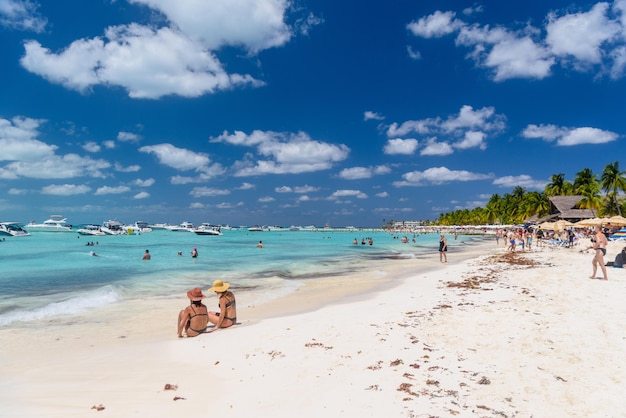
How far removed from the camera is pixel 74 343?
9.05 meters

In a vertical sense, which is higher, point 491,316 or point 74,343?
point 491,316

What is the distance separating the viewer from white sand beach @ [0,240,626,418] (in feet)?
16.5

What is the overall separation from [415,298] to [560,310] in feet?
13.9

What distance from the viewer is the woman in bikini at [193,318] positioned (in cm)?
897

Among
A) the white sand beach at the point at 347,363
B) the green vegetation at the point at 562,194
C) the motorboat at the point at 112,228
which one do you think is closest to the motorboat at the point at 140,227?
the motorboat at the point at 112,228

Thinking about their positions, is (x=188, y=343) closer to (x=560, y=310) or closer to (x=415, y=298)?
(x=415, y=298)

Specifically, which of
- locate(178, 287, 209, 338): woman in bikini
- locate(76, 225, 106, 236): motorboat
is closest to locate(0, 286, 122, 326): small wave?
locate(178, 287, 209, 338): woman in bikini

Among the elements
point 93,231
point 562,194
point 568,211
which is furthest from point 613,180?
point 93,231

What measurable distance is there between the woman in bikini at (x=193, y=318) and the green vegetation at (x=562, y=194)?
69929 mm

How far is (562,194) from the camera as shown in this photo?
84875 millimetres

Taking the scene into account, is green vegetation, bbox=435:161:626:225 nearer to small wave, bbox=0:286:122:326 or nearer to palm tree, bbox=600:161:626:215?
palm tree, bbox=600:161:626:215

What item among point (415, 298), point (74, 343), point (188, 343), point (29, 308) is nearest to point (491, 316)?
point (415, 298)

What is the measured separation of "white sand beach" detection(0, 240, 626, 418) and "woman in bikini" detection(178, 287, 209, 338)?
240 millimetres

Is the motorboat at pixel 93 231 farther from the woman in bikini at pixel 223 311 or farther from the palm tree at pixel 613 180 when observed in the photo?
the palm tree at pixel 613 180
